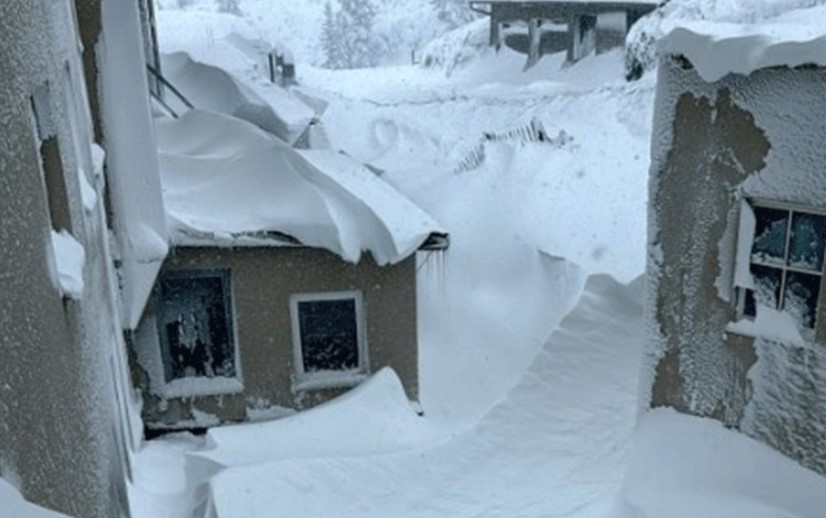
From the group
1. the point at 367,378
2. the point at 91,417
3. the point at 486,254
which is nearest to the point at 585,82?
the point at 486,254

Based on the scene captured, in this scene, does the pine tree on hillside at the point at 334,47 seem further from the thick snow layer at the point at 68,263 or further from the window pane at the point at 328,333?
the thick snow layer at the point at 68,263

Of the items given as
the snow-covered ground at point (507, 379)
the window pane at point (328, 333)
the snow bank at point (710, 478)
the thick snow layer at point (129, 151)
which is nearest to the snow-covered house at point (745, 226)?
the snow bank at point (710, 478)

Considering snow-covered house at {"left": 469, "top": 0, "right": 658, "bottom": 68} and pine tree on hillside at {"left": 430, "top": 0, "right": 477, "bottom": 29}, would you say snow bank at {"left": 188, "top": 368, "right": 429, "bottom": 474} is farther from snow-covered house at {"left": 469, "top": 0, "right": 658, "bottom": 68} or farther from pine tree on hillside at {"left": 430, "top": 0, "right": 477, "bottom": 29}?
pine tree on hillside at {"left": 430, "top": 0, "right": 477, "bottom": 29}

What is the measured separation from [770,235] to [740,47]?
1.26 m

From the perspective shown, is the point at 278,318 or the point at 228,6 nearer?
the point at 278,318

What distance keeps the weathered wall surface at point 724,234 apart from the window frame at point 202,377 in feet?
15.1

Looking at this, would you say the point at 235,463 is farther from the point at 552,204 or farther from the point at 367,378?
the point at 552,204

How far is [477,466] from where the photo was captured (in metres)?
7.71

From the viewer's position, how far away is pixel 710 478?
5836 millimetres

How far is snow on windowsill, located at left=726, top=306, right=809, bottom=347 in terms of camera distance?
218 inches

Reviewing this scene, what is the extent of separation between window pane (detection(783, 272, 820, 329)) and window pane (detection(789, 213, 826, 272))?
3.6 inches

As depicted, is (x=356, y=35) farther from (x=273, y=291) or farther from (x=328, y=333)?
(x=273, y=291)

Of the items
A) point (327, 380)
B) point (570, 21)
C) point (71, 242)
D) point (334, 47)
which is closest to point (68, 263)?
point (71, 242)

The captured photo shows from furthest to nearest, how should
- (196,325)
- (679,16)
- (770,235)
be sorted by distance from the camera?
1. (679,16)
2. (196,325)
3. (770,235)
